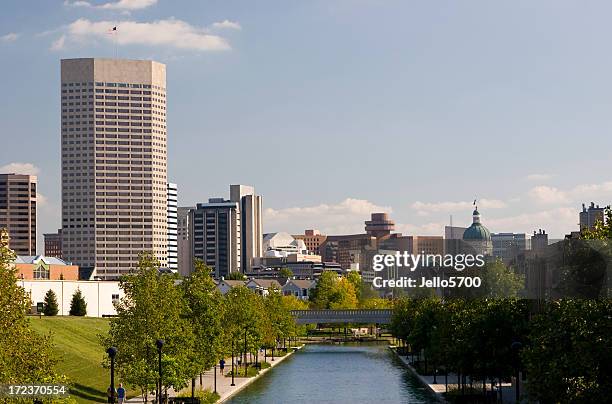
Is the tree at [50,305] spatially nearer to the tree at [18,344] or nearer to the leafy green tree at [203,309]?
the leafy green tree at [203,309]

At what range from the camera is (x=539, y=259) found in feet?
212

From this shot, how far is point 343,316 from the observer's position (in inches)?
7279

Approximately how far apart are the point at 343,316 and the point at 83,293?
176 ft

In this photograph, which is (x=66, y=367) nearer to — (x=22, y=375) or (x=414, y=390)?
(x=414, y=390)

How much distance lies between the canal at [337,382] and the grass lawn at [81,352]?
34.0ft

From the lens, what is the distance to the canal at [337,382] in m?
81.4

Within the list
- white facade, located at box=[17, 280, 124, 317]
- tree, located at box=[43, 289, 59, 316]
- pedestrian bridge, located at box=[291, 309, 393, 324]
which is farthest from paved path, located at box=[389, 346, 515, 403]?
pedestrian bridge, located at box=[291, 309, 393, 324]

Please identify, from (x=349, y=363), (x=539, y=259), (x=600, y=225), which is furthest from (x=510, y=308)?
(x=349, y=363)

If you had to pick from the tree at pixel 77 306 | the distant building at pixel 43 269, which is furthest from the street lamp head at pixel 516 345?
the distant building at pixel 43 269

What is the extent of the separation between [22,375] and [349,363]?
8528cm

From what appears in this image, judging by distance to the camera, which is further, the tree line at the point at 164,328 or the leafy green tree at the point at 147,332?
the tree line at the point at 164,328

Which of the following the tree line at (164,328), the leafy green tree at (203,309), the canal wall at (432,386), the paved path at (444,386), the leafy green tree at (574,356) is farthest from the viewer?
the canal wall at (432,386)

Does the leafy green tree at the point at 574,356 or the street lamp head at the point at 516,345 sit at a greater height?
the leafy green tree at the point at 574,356

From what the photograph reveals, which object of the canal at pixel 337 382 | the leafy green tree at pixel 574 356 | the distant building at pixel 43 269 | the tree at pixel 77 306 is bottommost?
the canal at pixel 337 382
